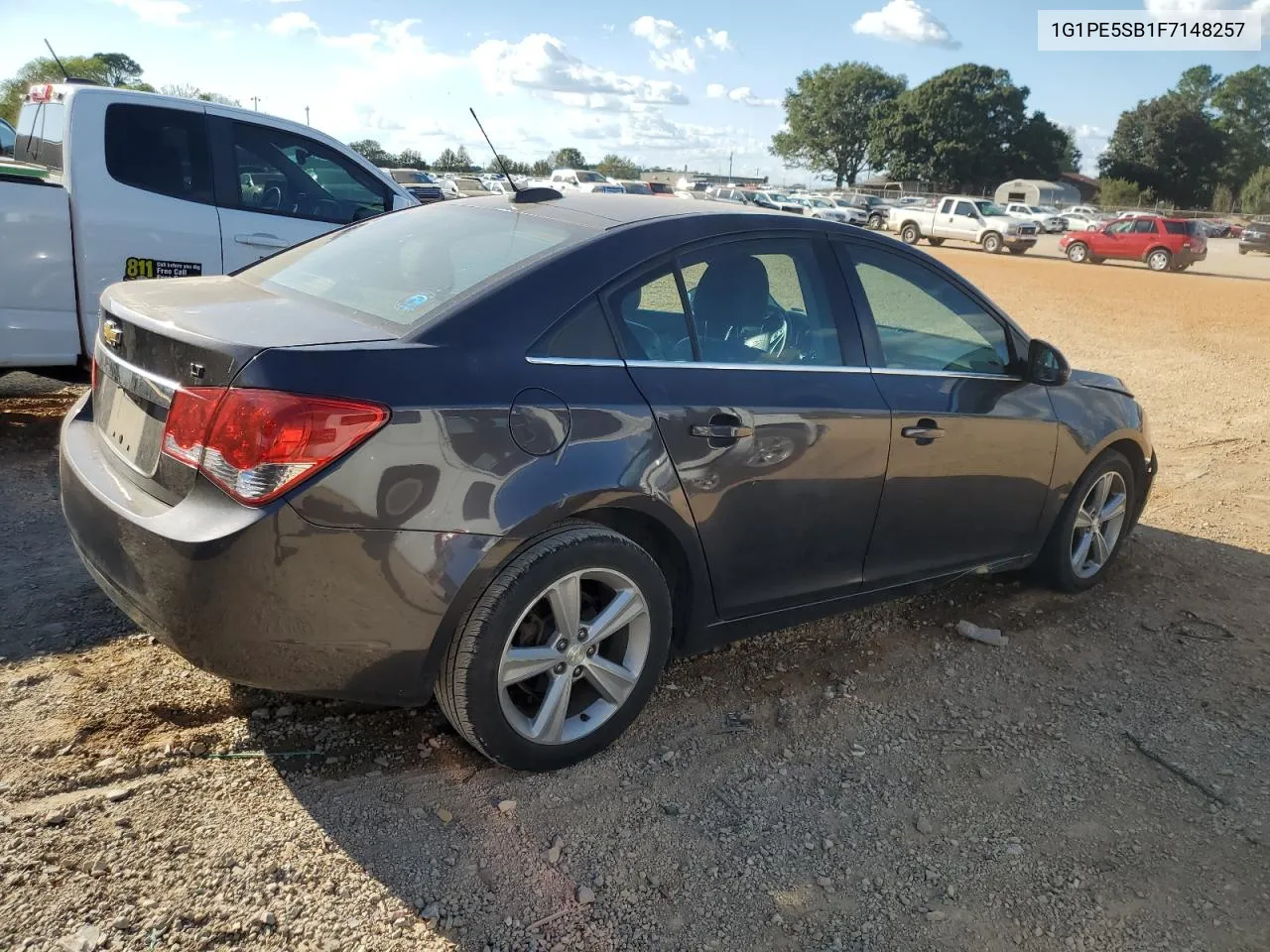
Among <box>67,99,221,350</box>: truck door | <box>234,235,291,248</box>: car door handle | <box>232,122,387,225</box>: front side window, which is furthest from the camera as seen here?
<box>232,122,387,225</box>: front side window

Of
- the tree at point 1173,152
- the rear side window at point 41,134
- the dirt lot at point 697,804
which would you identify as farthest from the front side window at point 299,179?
the tree at point 1173,152

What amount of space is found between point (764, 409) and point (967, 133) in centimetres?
9247

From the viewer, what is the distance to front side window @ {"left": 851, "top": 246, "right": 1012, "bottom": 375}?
11.9ft

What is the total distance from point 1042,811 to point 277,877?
217cm

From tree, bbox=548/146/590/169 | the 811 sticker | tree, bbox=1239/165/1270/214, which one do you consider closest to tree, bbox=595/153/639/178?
tree, bbox=548/146/590/169

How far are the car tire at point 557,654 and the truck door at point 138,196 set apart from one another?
13.0 ft

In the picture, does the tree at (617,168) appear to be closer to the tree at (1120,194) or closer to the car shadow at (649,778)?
the tree at (1120,194)

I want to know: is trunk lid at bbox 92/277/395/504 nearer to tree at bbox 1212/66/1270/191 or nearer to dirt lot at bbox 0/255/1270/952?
dirt lot at bbox 0/255/1270/952

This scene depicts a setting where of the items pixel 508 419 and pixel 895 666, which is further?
pixel 895 666

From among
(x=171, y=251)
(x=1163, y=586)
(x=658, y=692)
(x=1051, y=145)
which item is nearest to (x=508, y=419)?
(x=658, y=692)

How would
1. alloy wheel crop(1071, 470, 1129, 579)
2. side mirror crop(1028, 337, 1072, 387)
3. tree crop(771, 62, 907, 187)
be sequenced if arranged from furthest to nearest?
tree crop(771, 62, 907, 187) < alloy wheel crop(1071, 470, 1129, 579) < side mirror crop(1028, 337, 1072, 387)

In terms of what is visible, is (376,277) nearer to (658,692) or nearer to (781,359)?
(781,359)

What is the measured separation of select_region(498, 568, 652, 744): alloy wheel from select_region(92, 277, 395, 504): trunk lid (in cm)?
89

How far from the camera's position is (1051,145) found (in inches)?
3533
